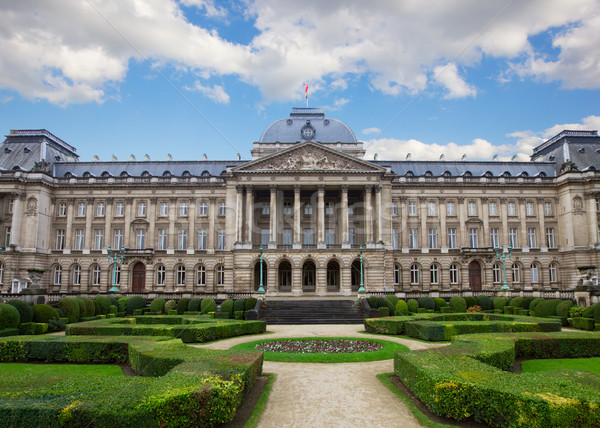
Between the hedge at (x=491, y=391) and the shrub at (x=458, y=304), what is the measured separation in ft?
77.2

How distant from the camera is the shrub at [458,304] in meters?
38.8

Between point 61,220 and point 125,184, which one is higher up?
point 125,184

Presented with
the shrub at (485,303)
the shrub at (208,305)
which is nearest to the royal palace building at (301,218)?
the shrub at (208,305)

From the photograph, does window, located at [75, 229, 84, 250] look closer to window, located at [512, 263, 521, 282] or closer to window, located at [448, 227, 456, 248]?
window, located at [448, 227, 456, 248]

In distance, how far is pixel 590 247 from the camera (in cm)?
5481

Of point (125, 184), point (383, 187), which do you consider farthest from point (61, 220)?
point (383, 187)

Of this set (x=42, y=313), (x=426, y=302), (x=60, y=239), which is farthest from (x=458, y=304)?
(x=60, y=239)

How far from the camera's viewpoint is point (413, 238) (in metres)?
58.4

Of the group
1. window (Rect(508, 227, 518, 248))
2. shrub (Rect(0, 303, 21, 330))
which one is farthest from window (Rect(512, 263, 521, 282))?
shrub (Rect(0, 303, 21, 330))

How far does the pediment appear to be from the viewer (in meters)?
52.9

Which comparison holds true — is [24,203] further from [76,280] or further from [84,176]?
[76,280]

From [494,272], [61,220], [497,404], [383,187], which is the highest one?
[383,187]

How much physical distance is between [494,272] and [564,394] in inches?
2025

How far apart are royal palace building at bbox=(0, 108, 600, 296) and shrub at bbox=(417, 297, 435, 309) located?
44.5 feet
